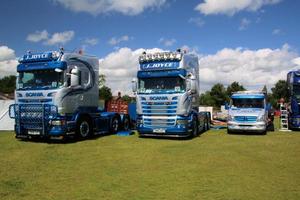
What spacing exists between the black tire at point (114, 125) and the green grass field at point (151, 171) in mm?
4996

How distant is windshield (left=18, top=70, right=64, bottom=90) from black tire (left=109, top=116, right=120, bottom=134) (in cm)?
505

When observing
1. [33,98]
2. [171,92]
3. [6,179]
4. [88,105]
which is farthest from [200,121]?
[6,179]

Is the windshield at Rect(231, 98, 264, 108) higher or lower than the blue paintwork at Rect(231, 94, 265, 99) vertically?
lower

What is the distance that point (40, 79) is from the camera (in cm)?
1583

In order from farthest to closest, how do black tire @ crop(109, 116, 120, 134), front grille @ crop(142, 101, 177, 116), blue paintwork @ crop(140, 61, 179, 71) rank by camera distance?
black tire @ crop(109, 116, 120, 134)
blue paintwork @ crop(140, 61, 179, 71)
front grille @ crop(142, 101, 177, 116)

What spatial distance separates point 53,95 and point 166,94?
503cm

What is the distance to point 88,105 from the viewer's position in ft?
56.5

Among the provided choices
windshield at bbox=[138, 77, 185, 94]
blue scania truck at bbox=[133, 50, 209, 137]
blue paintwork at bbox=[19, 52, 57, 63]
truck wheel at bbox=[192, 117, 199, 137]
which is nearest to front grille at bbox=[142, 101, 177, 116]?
blue scania truck at bbox=[133, 50, 209, 137]

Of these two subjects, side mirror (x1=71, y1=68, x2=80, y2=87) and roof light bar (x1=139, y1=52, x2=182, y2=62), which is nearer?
side mirror (x1=71, y1=68, x2=80, y2=87)

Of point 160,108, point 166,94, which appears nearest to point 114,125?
point 160,108

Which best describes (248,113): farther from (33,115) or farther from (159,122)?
(33,115)

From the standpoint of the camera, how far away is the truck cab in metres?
19.1

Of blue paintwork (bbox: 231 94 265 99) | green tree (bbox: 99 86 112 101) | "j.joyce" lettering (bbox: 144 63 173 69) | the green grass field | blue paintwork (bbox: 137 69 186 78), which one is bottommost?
the green grass field

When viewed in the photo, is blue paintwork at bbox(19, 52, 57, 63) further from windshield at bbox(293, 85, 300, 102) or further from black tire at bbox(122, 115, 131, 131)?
windshield at bbox(293, 85, 300, 102)
